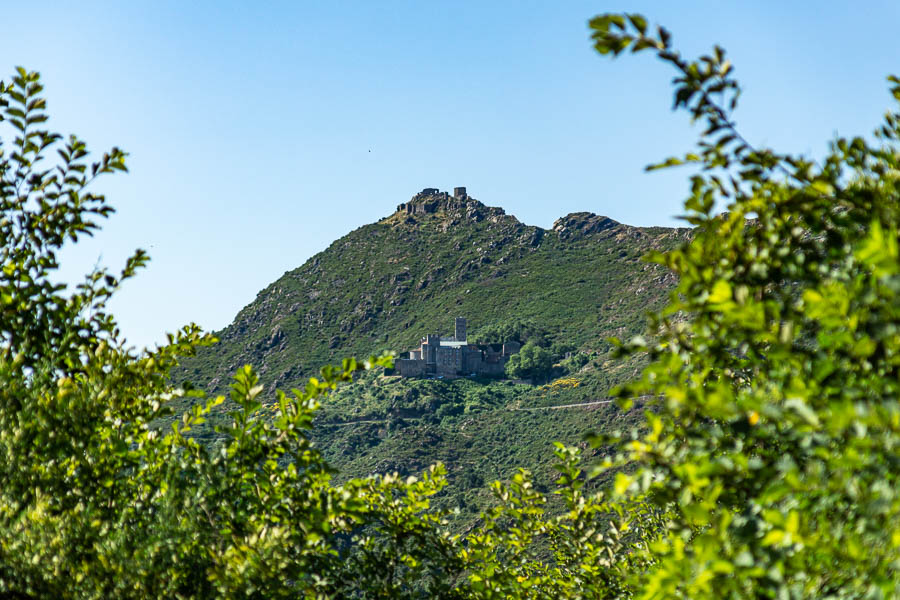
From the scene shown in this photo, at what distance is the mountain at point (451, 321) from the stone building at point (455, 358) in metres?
1.48

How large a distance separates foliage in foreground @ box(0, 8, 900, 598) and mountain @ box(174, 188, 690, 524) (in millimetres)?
43998

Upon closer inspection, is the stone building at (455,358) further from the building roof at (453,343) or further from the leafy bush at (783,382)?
the leafy bush at (783,382)

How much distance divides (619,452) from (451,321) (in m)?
86.1

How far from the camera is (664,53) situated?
274 centimetres

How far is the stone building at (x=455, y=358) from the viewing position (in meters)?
Answer: 78.6

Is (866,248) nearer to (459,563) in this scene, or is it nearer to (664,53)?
(664,53)

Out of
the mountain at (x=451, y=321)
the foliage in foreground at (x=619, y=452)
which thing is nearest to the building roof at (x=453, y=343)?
the mountain at (x=451, y=321)

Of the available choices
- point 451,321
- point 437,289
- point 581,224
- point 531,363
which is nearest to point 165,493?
point 531,363

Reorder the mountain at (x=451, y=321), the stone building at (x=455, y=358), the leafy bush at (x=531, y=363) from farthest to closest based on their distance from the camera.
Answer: the leafy bush at (x=531, y=363), the stone building at (x=455, y=358), the mountain at (x=451, y=321)

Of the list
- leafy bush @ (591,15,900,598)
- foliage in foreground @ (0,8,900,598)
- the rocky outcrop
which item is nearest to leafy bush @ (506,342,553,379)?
the rocky outcrop

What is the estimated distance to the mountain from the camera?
60.9 metres

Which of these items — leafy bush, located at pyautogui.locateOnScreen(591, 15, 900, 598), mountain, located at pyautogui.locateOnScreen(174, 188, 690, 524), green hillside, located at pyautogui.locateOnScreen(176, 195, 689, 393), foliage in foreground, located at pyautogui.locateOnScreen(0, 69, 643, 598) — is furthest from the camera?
green hillside, located at pyautogui.locateOnScreen(176, 195, 689, 393)

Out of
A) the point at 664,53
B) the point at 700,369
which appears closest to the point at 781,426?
the point at 700,369

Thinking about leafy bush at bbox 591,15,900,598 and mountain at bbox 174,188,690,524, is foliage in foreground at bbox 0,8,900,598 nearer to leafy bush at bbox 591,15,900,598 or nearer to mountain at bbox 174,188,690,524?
leafy bush at bbox 591,15,900,598
